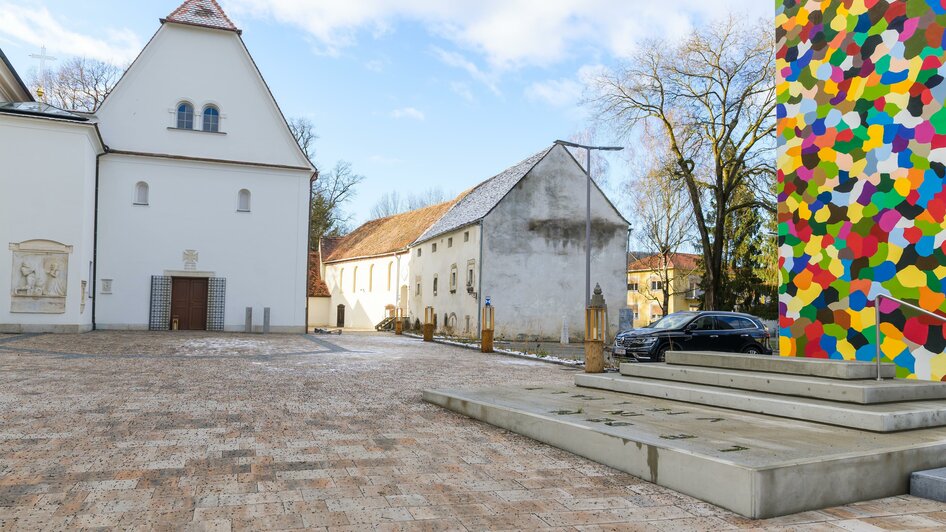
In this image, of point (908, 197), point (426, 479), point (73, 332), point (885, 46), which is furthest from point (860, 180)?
point (73, 332)

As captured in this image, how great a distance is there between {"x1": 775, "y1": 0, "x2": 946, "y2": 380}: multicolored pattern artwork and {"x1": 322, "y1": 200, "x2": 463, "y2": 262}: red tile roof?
35669mm

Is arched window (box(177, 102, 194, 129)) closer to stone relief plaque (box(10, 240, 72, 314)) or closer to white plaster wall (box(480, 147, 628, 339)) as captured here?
stone relief plaque (box(10, 240, 72, 314))

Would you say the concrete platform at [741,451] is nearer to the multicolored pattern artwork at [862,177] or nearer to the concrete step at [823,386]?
the concrete step at [823,386]

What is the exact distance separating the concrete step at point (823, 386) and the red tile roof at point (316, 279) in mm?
48230

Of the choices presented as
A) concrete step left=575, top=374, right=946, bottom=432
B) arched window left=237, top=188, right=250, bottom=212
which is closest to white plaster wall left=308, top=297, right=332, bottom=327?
arched window left=237, top=188, right=250, bottom=212

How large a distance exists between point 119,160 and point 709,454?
28.0 metres

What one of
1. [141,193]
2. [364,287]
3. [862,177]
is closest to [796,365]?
[862,177]

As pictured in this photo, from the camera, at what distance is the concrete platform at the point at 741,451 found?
4691mm

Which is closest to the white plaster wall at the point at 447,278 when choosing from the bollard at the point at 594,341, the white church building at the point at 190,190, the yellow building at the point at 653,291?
the white church building at the point at 190,190

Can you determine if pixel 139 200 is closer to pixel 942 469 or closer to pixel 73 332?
pixel 73 332

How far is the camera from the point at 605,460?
5992mm

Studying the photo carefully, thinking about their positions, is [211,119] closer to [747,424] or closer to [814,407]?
[747,424]

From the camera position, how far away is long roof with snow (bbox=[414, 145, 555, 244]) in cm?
3534

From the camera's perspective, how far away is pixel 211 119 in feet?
95.1
